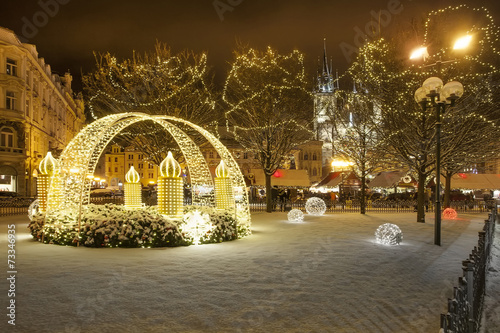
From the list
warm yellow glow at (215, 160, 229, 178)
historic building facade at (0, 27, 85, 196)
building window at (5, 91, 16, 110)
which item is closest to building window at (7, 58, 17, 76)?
historic building facade at (0, 27, 85, 196)

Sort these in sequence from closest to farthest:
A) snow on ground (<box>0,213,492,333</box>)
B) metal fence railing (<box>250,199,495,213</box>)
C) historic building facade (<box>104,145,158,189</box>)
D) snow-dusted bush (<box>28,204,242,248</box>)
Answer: snow on ground (<box>0,213,492,333</box>)
snow-dusted bush (<box>28,204,242,248</box>)
metal fence railing (<box>250,199,495,213</box>)
historic building facade (<box>104,145,158,189</box>)

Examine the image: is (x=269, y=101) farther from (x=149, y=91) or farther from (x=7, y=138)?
(x=7, y=138)

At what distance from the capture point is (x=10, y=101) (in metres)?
38.1

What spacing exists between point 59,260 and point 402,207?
88.0 feet

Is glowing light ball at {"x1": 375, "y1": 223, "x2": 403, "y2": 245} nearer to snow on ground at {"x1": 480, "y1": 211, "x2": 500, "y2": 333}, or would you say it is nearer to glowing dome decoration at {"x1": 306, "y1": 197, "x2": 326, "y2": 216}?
snow on ground at {"x1": 480, "y1": 211, "x2": 500, "y2": 333}

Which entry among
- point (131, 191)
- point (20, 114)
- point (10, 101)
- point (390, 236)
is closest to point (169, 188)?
point (131, 191)

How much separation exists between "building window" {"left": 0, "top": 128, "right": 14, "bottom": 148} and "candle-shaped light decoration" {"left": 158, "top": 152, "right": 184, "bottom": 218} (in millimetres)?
31611

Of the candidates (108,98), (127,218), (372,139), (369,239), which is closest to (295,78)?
(372,139)

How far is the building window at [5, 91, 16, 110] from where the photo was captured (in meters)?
37.8

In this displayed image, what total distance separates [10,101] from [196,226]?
3432 centimetres

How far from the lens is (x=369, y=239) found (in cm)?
1418

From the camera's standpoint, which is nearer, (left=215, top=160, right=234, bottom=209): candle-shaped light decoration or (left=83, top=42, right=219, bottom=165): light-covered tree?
(left=215, top=160, right=234, bottom=209): candle-shaped light decoration

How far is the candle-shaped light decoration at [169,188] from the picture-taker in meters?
13.5

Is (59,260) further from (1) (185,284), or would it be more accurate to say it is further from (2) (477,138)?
(2) (477,138)
